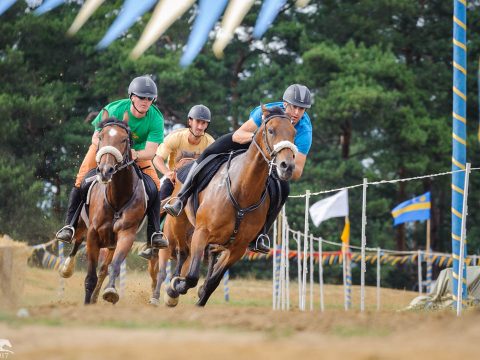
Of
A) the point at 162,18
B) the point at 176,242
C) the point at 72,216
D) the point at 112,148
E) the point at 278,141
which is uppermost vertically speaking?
the point at 162,18

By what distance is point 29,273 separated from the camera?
81.1 ft

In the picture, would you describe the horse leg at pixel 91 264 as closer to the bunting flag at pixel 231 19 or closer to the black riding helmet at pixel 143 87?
the black riding helmet at pixel 143 87

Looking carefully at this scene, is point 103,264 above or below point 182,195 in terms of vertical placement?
below

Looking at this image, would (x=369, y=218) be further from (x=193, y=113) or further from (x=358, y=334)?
(x=358, y=334)

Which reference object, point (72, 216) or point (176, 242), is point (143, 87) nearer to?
point (72, 216)

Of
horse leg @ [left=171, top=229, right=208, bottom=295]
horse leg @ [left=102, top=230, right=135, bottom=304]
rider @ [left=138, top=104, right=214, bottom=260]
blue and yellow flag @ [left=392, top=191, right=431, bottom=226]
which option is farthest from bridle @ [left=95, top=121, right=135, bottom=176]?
blue and yellow flag @ [left=392, top=191, right=431, bottom=226]

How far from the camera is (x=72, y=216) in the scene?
12.4m

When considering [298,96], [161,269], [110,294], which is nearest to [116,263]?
[110,294]

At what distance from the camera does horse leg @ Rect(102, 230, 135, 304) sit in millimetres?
10695

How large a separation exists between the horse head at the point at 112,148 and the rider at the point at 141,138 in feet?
1.95

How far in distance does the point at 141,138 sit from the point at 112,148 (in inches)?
62.2

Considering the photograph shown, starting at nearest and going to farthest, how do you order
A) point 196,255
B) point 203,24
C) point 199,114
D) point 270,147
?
1. point 203,24
2. point 270,147
3. point 196,255
4. point 199,114

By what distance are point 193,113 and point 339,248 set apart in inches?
936

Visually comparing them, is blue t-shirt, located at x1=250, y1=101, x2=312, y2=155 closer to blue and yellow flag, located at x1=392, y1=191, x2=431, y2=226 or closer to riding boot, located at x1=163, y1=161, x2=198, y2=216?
riding boot, located at x1=163, y1=161, x2=198, y2=216
